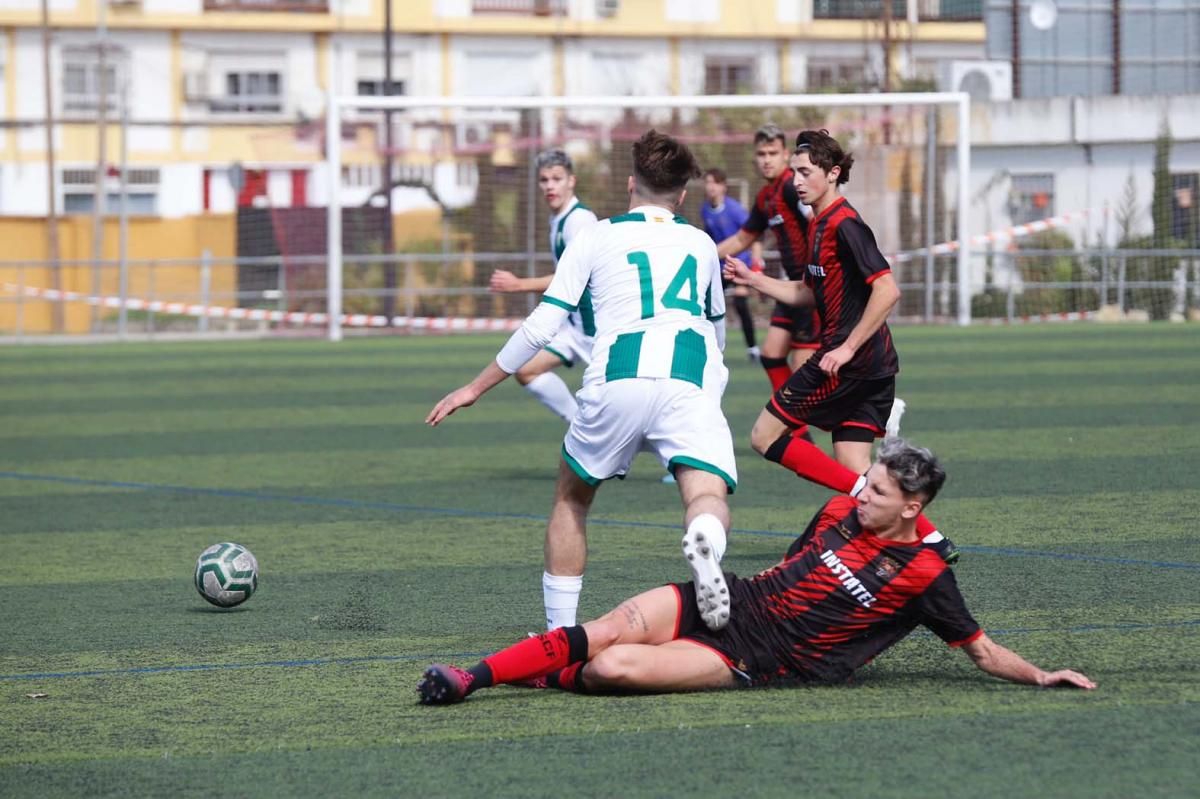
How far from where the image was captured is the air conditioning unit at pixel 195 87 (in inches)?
1863

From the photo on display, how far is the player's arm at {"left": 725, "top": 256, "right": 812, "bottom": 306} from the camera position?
8133 mm

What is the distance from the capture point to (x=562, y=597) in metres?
6.53

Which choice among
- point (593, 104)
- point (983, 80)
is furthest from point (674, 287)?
point (983, 80)

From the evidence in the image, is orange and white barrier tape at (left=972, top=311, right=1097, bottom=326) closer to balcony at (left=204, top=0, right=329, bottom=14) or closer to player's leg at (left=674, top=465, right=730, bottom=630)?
balcony at (left=204, top=0, right=329, bottom=14)

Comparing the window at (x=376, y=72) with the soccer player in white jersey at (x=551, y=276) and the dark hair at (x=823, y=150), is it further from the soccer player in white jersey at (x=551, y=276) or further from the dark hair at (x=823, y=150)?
the dark hair at (x=823, y=150)

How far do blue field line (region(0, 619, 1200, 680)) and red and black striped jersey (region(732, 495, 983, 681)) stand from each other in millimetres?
1006

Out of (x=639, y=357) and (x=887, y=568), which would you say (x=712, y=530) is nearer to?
(x=887, y=568)

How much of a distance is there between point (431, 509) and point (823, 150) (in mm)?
3921

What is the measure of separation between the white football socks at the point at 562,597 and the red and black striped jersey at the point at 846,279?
84.9 inches

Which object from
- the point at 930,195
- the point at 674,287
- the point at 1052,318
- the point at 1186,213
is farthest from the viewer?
the point at 1186,213

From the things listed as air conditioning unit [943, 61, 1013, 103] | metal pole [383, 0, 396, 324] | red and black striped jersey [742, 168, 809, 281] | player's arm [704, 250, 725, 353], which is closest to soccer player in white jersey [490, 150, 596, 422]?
red and black striped jersey [742, 168, 809, 281]

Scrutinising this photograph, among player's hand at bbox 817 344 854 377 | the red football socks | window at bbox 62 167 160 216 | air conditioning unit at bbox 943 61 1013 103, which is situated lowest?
the red football socks

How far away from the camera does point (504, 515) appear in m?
10.7

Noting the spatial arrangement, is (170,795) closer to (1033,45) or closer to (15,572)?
(15,572)
